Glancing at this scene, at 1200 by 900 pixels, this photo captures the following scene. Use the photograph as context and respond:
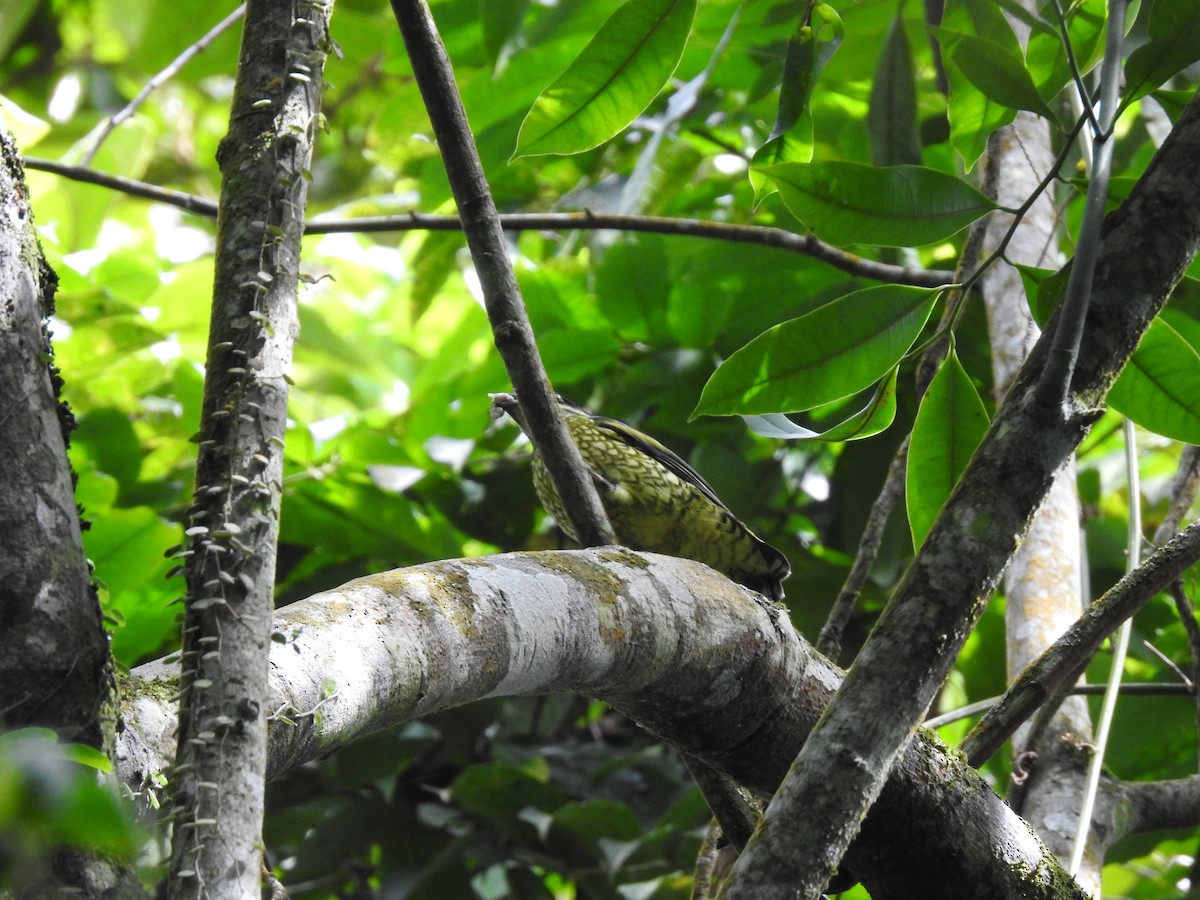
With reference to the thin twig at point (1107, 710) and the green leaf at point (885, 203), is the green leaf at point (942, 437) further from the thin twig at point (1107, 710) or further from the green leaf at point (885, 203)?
the thin twig at point (1107, 710)

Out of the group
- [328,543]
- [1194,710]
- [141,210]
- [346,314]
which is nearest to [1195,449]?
[1194,710]

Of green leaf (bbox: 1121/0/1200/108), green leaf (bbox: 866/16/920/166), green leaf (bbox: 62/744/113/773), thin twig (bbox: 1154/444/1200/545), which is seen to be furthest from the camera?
green leaf (bbox: 866/16/920/166)

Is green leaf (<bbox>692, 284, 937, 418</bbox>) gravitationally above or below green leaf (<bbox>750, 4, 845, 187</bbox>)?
below

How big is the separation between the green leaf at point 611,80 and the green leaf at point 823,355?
13.1 inches

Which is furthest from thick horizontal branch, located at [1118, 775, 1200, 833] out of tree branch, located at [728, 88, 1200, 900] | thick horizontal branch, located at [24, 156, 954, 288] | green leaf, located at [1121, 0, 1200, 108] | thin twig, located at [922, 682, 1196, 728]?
green leaf, located at [1121, 0, 1200, 108]

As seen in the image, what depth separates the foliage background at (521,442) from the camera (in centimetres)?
255

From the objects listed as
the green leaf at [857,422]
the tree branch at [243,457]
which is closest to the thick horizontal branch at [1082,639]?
the green leaf at [857,422]

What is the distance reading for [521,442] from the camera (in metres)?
3.13

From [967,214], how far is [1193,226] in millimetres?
262

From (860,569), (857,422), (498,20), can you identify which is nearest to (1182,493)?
(860,569)

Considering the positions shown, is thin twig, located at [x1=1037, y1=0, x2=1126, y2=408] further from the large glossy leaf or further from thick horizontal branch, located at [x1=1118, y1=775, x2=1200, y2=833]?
thick horizontal branch, located at [x1=1118, y1=775, x2=1200, y2=833]

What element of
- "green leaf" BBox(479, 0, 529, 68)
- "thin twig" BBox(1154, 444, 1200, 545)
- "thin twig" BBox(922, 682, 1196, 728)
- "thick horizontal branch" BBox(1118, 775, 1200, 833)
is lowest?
"thick horizontal branch" BBox(1118, 775, 1200, 833)

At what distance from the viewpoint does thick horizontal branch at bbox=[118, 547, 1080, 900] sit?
888mm

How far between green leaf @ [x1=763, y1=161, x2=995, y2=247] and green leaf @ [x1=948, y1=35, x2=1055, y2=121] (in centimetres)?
11
